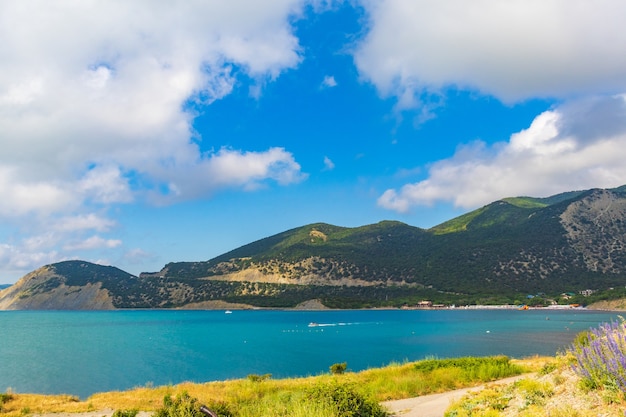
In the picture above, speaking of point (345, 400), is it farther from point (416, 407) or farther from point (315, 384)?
point (315, 384)

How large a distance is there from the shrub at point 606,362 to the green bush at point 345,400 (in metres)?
5.42

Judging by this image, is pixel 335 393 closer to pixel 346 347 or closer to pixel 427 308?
pixel 346 347

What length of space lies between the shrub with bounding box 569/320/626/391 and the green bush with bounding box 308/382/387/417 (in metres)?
5.42

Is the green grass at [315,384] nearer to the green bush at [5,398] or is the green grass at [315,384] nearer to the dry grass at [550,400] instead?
the green bush at [5,398]

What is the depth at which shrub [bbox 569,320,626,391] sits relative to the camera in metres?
9.45

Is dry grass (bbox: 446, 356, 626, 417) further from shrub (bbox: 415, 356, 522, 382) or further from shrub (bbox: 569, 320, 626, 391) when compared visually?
shrub (bbox: 415, 356, 522, 382)

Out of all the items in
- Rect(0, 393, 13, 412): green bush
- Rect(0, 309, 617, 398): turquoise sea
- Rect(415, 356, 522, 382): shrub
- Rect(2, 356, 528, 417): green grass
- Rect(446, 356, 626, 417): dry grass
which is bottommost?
Rect(0, 309, 617, 398): turquoise sea

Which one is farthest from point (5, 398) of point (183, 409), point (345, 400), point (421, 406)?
point (421, 406)

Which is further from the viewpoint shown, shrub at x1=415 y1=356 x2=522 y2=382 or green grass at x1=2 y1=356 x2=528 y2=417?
shrub at x1=415 y1=356 x2=522 y2=382

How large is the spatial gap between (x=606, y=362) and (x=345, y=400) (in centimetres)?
634

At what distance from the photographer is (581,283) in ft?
606

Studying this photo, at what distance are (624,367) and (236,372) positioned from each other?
48.4m

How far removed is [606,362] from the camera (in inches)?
396

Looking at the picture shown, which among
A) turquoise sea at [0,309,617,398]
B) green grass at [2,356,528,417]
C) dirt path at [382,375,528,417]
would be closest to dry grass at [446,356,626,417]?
dirt path at [382,375,528,417]
